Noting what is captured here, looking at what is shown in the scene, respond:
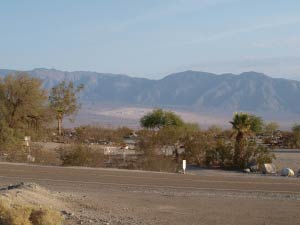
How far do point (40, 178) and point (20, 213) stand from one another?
16.0m

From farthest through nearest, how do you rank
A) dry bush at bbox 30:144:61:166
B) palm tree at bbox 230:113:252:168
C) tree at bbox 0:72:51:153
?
tree at bbox 0:72:51:153, palm tree at bbox 230:113:252:168, dry bush at bbox 30:144:61:166

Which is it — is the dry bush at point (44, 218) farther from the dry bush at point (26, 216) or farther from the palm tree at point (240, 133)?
the palm tree at point (240, 133)

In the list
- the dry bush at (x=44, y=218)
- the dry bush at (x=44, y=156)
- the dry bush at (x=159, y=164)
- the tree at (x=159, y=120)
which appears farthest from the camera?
the tree at (x=159, y=120)

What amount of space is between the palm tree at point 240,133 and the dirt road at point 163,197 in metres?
13.3

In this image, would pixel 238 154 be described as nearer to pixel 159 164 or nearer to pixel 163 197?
pixel 159 164

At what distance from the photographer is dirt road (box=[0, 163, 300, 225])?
59.2 feet

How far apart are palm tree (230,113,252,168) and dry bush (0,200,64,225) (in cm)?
3242

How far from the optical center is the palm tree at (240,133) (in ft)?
150

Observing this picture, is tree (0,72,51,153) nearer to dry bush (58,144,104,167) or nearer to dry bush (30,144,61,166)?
dry bush (30,144,61,166)

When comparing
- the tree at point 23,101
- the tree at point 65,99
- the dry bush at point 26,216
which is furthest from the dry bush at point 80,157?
the tree at point 65,99

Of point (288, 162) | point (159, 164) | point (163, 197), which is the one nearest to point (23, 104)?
point (159, 164)

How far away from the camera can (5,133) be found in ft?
156

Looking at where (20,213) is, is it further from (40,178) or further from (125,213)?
(40,178)

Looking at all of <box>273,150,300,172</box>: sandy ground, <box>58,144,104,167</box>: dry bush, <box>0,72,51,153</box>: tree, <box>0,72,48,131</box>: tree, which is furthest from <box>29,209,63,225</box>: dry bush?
<box>0,72,48,131</box>: tree
